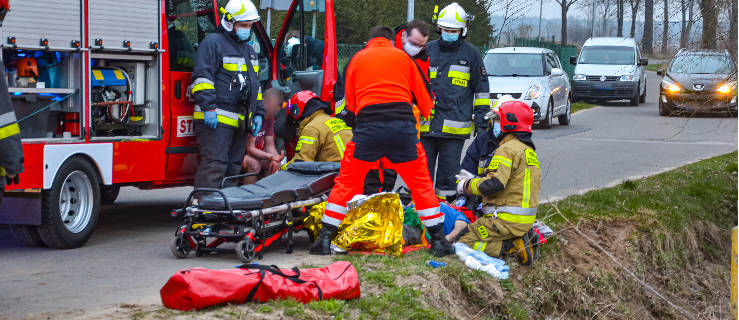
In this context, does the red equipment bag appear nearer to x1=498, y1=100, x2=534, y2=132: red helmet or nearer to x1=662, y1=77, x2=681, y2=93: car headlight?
x1=498, y1=100, x2=534, y2=132: red helmet

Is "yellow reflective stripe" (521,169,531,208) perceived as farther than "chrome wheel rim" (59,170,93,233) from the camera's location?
No

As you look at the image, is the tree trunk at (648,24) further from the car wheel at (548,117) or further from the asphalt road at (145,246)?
the car wheel at (548,117)

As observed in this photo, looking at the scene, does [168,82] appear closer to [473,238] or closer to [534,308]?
[473,238]

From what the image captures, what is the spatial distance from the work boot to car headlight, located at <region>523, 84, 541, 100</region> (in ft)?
45.6

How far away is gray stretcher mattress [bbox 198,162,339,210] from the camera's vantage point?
7484 mm

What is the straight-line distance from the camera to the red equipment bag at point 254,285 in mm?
5496

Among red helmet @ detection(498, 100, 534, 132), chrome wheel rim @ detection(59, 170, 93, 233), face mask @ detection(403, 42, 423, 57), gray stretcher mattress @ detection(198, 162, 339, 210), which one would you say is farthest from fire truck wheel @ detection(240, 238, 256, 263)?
red helmet @ detection(498, 100, 534, 132)

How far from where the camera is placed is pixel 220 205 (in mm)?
7441

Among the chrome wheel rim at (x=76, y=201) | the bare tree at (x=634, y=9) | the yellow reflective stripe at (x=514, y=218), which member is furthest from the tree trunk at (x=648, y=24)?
the chrome wheel rim at (x=76, y=201)

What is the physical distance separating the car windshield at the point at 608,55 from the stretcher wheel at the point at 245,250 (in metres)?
24.1

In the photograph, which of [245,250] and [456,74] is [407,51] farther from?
[245,250]

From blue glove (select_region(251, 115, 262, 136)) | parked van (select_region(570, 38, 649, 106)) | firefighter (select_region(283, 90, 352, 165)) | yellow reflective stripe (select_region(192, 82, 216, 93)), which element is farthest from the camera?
parked van (select_region(570, 38, 649, 106))

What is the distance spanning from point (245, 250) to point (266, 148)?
2.95m

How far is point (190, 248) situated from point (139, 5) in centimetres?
230
